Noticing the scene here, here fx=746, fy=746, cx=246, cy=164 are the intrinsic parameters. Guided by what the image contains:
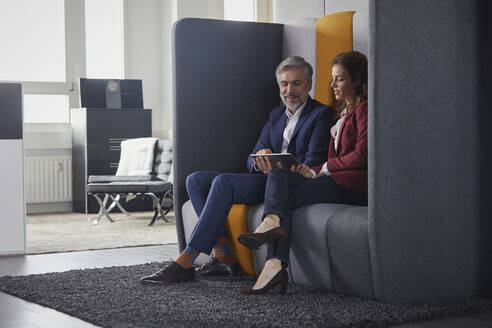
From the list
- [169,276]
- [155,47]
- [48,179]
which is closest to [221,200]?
[169,276]

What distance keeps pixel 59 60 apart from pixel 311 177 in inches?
202

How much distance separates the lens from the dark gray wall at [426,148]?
266 cm

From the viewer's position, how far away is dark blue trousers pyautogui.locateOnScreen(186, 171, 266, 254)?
3.15 meters

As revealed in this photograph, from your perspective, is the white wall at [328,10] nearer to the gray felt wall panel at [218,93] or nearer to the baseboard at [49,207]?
the gray felt wall panel at [218,93]

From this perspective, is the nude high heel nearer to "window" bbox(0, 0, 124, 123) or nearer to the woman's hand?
the woman's hand

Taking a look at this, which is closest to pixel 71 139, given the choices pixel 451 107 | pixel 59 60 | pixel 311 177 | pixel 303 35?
pixel 59 60

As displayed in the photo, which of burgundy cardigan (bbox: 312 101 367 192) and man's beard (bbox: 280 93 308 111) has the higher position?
man's beard (bbox: 280 93 308 111)

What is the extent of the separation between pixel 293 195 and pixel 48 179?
4.85 m

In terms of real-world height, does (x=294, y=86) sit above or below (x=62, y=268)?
above

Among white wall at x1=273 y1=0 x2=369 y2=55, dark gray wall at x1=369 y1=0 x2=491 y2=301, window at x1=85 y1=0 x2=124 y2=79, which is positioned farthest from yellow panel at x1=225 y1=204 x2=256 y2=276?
window at x1=85 y1=0 x2=124 y2=79

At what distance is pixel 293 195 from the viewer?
3041 millimetres

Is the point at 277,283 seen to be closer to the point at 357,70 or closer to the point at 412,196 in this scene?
the point at 412,196

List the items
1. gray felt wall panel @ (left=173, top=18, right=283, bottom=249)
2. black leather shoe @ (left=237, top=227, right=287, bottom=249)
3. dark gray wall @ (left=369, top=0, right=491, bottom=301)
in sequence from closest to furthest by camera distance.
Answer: dark gray wall @ (left=369, top=0, right=491, bottom=301) → black leather shoe @ (left=237, top=227, right=287, bottom=249) → gray felt wall panel @ (left=173, top=18, right=283, bottom=249)

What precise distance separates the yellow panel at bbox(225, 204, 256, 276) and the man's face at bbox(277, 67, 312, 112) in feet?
1.82
